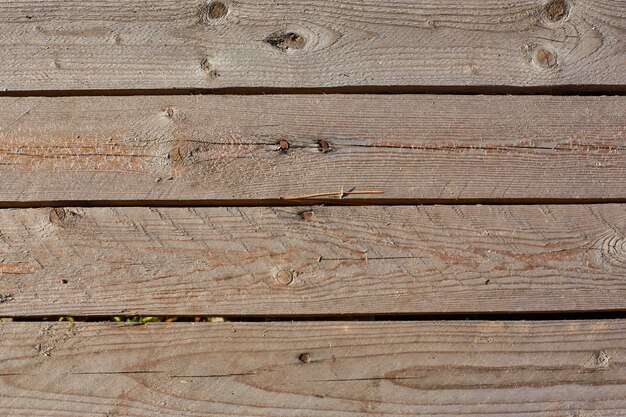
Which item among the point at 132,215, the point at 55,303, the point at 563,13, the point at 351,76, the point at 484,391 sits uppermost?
the point at 563,13

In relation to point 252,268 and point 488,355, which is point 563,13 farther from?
point 252,268

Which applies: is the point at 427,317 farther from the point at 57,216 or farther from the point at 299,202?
the point at 57,216

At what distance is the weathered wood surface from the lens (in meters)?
1.85

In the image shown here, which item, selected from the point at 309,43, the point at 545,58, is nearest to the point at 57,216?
the point at 309,43

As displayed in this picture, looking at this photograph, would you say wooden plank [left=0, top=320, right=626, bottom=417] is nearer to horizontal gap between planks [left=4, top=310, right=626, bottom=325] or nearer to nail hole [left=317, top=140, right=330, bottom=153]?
horizontal gap between planks [left=4, top=310, right=626, bottom=325]

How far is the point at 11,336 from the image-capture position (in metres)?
1.83

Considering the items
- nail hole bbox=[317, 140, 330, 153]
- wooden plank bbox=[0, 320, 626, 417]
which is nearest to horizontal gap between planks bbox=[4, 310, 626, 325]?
wooden plank bbox=[0, 320, 626, 417]

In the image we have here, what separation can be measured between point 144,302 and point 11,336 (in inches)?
16.2

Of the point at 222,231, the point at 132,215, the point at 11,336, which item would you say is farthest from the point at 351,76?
the point at 11,336

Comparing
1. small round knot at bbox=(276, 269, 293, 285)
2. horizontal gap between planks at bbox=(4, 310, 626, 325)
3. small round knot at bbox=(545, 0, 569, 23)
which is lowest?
horizontal gap between planks at bbox=(4, 310, 626, 325)

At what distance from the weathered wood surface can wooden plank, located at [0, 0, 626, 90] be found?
0.23 feet

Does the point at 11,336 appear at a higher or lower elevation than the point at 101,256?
lower

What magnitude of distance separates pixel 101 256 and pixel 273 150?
2.01 ft

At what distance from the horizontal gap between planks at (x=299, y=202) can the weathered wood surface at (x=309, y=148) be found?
15mm
